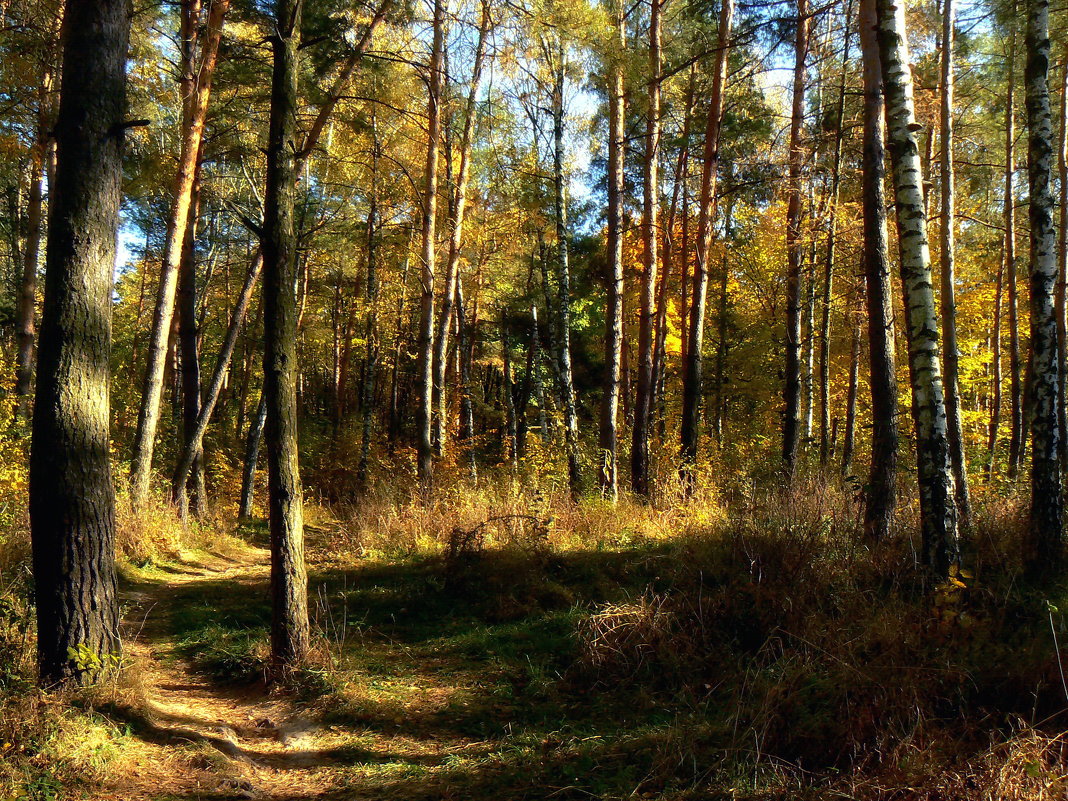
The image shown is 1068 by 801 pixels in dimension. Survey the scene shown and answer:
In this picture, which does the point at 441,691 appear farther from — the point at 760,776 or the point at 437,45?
the point at 437,45

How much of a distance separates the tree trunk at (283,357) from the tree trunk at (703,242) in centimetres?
706

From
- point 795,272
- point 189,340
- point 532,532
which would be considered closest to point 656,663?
point 532,532

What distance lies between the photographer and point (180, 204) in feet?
31.1

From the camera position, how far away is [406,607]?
6875 millimetres

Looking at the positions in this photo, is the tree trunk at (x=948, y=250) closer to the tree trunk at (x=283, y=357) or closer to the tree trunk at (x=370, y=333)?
the tree trunk at (x=283, y=357)

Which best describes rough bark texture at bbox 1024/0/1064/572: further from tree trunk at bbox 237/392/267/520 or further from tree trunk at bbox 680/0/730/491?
tree trunk at bbox 237/392/267/520

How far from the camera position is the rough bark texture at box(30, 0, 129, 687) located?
3971 millimetres

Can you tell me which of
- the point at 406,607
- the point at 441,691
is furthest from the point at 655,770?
the point at 406,607

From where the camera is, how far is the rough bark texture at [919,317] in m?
5.37

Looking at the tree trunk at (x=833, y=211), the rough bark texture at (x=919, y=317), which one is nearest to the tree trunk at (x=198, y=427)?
the tree trunk at (x=833, y=211)

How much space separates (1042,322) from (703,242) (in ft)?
19.2

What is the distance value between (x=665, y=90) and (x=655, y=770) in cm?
1368

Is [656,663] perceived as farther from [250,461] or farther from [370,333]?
[370,333]

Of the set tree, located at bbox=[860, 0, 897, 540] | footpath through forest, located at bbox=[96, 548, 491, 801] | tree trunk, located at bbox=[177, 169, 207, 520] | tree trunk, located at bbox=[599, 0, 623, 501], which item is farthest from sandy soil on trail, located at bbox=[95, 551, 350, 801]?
tree trunk, located at bbox=[177, 169, 207, 520]
